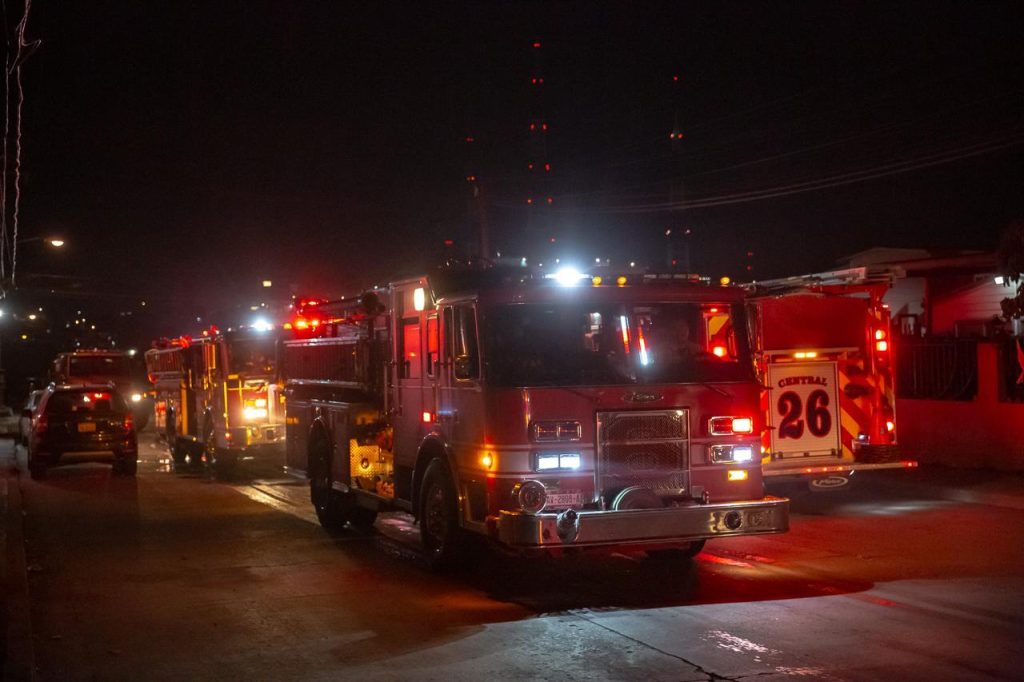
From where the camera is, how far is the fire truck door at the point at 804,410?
12.6 meters

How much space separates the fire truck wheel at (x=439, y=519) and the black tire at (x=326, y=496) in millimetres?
2685

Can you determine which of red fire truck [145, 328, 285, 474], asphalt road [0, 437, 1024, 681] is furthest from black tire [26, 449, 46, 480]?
asphalt road [0, 437, 1024, 681]

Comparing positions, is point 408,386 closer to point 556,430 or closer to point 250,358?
point 556,430

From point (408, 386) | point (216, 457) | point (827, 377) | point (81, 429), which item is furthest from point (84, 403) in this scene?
point (827, 377)

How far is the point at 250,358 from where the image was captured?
19609 mm

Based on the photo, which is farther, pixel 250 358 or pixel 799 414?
pixel 250 358

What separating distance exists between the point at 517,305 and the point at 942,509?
7.75 meters

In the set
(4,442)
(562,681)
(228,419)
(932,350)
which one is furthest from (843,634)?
(4,442)

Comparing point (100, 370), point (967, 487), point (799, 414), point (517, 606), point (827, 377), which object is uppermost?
point (100, 370)

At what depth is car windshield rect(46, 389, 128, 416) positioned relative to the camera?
66.9ft

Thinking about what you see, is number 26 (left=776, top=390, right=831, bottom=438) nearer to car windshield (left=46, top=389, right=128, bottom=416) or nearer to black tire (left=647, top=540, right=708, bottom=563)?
black tire (left=647, top=540, right=708, bottom=563)

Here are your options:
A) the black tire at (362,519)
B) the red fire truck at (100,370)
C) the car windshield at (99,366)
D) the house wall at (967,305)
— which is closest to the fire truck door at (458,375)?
the black tire at (362,519)

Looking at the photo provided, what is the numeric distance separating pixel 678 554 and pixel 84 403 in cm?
1364

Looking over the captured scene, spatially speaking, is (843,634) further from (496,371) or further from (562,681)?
(496,371)
